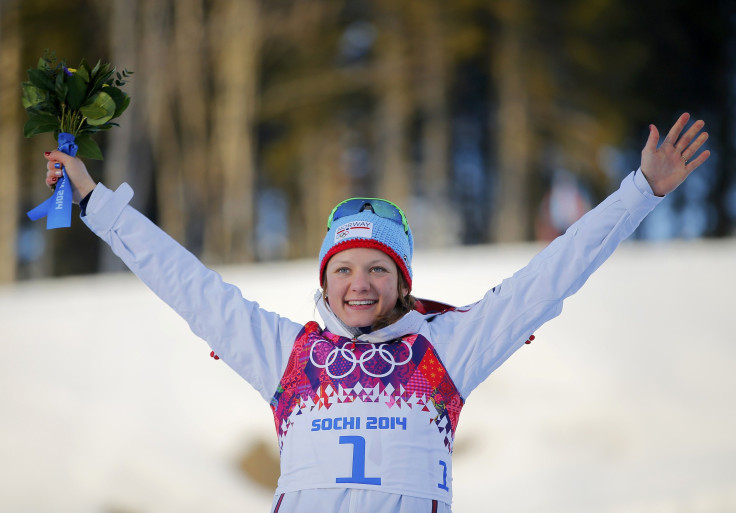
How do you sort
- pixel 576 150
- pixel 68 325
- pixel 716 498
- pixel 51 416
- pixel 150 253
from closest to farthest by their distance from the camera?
pixel 150 253 < pixel 716 498 < pixel 51 416 < pixel 68 325 < pixel 576 150

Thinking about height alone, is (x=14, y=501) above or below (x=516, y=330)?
above

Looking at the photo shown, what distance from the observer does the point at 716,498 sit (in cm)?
788

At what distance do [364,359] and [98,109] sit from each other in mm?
1226

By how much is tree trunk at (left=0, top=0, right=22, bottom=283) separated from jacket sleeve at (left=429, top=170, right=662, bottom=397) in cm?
1820

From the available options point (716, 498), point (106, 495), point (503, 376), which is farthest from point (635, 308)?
point (106, 495)

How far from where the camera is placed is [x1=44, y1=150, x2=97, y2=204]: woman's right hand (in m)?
3.28

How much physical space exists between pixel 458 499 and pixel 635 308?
10.6 feet

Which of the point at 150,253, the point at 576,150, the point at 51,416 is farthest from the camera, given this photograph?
the point at 576,150

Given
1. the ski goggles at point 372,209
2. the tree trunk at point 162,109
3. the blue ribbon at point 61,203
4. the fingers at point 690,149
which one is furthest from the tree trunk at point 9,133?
the fingers at point 690,149

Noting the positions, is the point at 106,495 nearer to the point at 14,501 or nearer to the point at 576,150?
the point at 14,501

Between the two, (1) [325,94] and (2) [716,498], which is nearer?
(2) [716,498]

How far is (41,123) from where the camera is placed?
342cm

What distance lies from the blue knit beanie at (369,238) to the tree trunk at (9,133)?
17.8 m

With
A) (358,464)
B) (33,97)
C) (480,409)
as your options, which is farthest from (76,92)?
(480,409)
